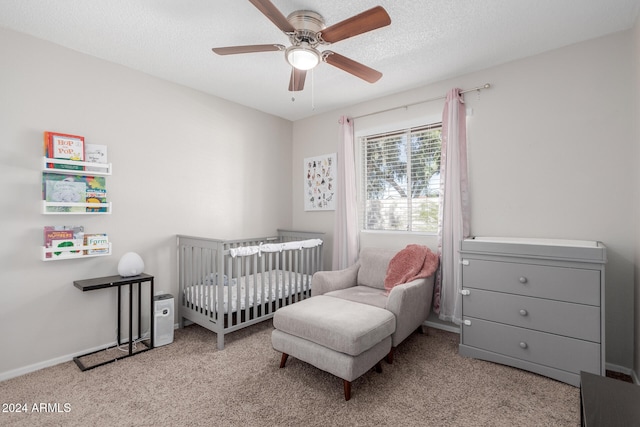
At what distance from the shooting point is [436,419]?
1744mm

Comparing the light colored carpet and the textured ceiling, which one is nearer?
the light colored carpet

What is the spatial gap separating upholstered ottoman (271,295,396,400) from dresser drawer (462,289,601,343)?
75cm

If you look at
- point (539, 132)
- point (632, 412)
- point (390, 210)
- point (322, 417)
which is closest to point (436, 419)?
point (322, 417)

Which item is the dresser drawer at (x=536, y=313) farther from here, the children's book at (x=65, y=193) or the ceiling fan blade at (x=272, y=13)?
the children's book at (x=65, y=193)

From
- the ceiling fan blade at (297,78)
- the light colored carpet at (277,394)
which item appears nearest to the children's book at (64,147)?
the light colored carpet at (277,394)

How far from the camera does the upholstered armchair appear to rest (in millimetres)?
2397

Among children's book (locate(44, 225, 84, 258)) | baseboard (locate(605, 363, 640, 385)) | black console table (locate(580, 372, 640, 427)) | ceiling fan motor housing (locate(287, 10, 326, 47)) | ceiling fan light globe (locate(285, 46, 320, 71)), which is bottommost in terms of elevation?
baseboard (locate(605, 363, 640, 385))

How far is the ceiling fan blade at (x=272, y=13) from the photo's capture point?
150 centimetres

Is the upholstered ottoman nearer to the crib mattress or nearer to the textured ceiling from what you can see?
the crib mattress

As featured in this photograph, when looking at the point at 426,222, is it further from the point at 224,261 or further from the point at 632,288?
the point at 224,261

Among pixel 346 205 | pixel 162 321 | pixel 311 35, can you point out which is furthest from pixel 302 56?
pixel 162 321

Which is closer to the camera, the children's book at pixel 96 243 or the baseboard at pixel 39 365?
the baseboard at pixel 39 365

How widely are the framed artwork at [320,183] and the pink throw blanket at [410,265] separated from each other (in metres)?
1.22

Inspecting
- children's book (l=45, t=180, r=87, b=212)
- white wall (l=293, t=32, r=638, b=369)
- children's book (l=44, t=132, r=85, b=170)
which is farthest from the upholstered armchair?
children's book (l=44, t=132, r=85, b=170)
